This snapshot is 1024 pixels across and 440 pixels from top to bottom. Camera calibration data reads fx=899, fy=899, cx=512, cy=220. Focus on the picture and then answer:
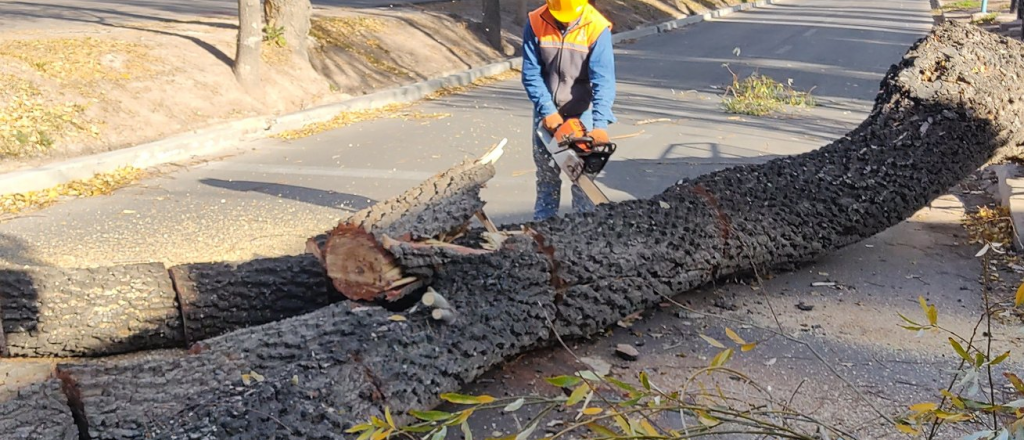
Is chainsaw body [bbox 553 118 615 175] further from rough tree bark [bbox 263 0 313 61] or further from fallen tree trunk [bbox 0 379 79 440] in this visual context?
rough tree bark [bbox 263 0 313 61]

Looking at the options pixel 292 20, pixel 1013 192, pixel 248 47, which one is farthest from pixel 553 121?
pixel 292 20

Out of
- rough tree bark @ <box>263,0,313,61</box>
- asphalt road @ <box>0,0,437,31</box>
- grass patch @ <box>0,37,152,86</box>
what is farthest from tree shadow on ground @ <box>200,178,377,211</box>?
asphalt road @ <box>0,0,437,31</box>

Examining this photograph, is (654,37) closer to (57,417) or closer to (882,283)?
(882,283)

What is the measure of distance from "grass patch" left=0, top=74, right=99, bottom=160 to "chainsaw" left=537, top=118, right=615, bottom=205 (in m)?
5.15

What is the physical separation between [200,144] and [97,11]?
24.3ft

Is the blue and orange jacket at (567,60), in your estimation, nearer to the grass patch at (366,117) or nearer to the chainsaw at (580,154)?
the chainsaw at (580,154)

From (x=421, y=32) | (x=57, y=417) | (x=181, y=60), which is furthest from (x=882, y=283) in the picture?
(x=421, y=32)

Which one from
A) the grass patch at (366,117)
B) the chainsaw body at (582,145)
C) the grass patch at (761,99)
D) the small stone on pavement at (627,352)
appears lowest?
the small stone on pavement at (627,352)

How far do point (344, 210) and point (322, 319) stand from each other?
310cm

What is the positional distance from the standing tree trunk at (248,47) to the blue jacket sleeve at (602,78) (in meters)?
6.39

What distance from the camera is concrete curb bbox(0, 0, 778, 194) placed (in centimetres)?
727

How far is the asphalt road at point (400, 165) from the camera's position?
229 inches

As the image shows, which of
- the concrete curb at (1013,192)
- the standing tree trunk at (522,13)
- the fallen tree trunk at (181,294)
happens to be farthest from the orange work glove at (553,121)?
the standing tree trunk at (522,13)

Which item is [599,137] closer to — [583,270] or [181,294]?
[583,270]
